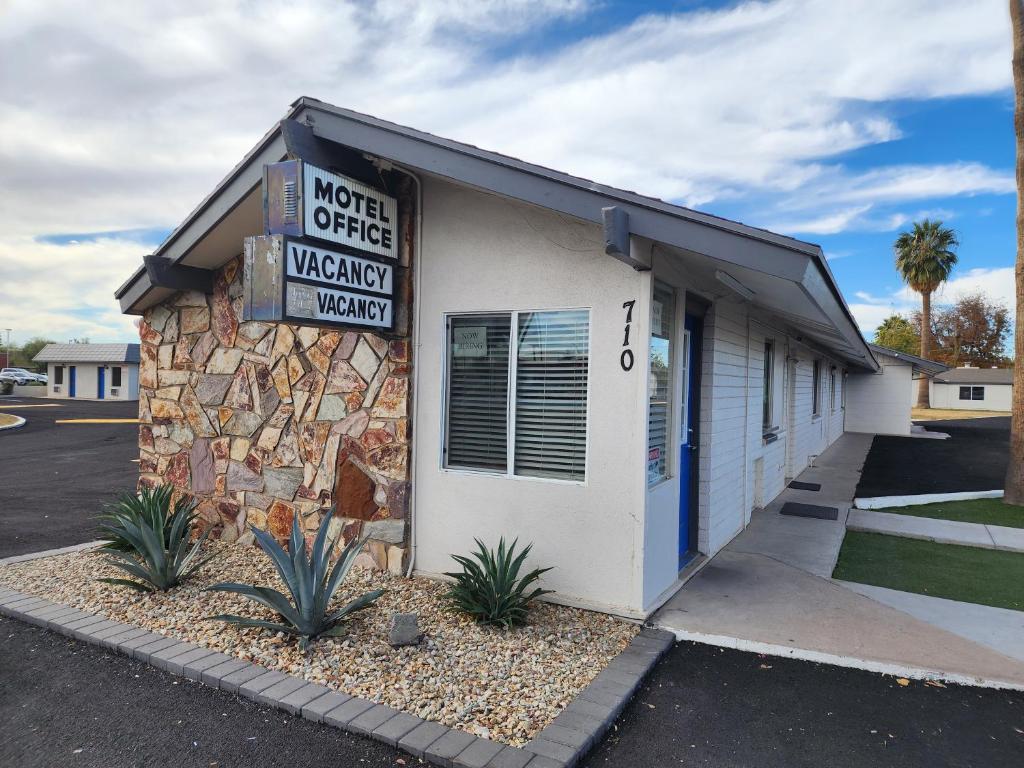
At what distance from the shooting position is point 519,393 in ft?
17.3

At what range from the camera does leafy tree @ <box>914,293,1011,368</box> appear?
55.6 meters

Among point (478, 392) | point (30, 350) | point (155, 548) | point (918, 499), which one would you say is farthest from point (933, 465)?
point (30, 350)

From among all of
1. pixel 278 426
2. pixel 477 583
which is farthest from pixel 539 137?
pixel 477 583

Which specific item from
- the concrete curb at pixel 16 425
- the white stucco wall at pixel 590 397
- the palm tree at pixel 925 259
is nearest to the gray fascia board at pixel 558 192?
the white stucco wall at pixel 590 397

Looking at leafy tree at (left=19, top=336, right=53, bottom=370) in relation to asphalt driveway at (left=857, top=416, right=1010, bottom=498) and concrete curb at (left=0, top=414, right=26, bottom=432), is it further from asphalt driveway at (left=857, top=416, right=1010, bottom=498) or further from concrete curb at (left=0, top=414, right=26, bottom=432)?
asphalt driveway at (left=857, top=416, right=1010, bottom=498)

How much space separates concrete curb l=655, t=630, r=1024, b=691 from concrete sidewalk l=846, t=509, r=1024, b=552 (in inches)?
168

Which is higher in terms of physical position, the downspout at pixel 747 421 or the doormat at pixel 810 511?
the downspout at pixel 747 421

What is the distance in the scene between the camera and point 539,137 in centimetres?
993

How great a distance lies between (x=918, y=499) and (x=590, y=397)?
25.9 ft

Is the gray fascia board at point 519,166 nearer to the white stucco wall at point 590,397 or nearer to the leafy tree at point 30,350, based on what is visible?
→ the white stucco wall at point 590,397

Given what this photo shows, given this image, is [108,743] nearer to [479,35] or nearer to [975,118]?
[479,35]

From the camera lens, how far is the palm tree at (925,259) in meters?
37.1

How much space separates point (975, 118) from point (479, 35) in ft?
57.8

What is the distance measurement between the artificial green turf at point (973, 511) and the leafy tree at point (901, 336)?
160 ft
